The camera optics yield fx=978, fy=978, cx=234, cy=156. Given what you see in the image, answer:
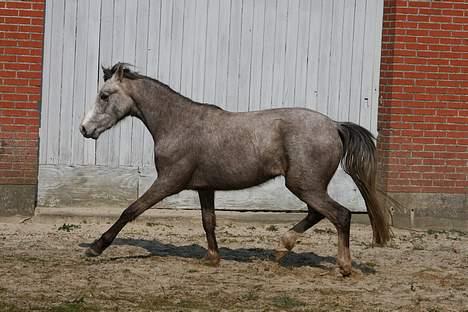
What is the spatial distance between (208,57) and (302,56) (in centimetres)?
115

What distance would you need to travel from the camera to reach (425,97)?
1168 cm

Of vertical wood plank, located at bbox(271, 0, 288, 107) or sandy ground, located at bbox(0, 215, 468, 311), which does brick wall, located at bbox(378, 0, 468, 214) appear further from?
vertical wood plank, located at bbox(271, 0, 288, 107)

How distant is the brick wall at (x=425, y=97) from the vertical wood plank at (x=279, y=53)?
1.26 m

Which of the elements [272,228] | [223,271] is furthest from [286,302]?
[272,228]

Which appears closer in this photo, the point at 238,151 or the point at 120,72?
the point at 238,151

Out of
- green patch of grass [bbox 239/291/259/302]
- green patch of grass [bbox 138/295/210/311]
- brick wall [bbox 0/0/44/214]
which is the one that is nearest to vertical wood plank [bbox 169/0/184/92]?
brick wall [bbox 0/0/44/214]

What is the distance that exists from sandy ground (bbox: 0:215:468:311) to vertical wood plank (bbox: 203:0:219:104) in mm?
1520

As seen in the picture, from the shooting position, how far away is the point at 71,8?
447 inches

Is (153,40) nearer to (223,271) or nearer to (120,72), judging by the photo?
(120,72)

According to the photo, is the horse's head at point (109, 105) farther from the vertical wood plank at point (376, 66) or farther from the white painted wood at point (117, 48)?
the vertical wood plank at point (376, 66)

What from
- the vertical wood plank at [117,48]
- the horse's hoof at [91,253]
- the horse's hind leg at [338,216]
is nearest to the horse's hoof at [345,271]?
the horse's hind leg at [338,216]

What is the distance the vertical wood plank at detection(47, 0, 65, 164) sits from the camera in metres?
11.3

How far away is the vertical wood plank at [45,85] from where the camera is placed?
11.3 m

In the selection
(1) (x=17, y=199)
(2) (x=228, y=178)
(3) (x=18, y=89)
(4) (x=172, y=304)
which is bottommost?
(4) (x=172, y=304)
